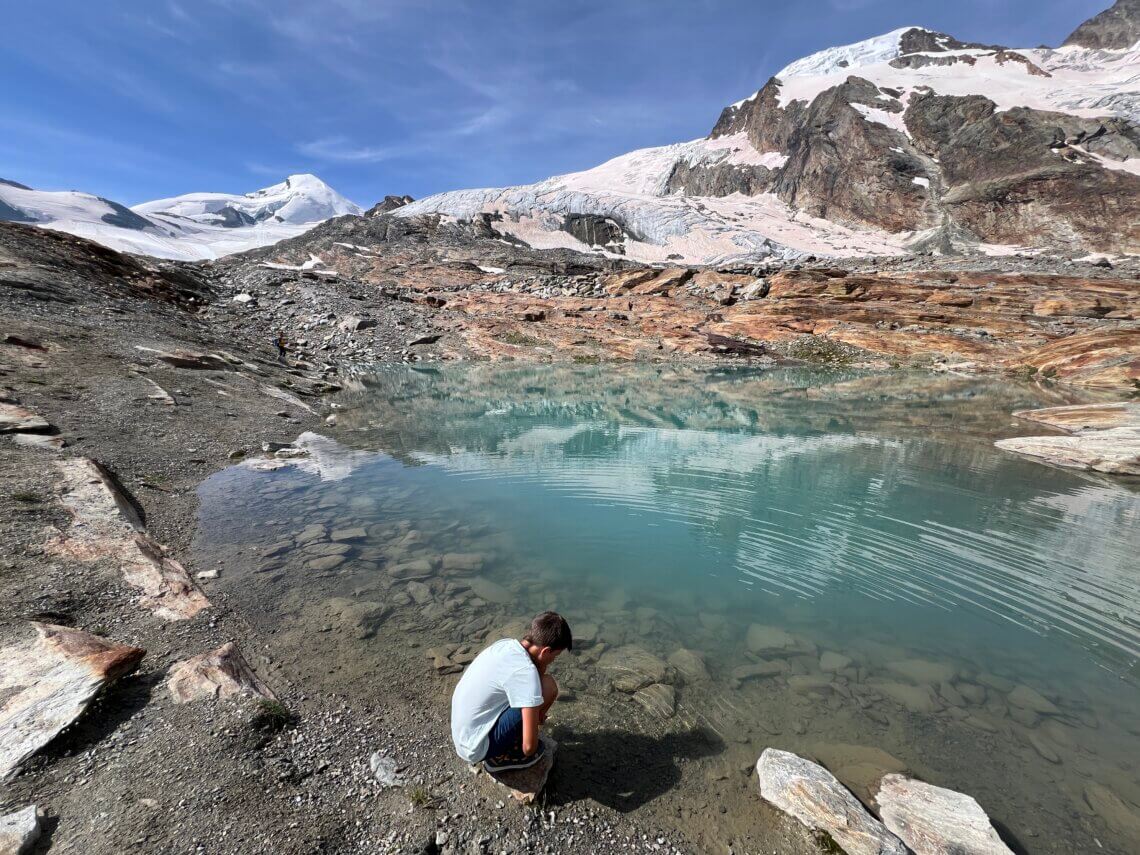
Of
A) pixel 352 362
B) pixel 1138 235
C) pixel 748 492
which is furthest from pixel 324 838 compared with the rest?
pixel 1138 235

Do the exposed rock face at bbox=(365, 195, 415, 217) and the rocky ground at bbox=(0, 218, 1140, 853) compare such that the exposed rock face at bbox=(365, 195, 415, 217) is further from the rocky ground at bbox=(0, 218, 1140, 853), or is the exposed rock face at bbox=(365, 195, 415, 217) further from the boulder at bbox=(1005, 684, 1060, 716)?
the boulder at bbox=(1005, 684, 1060, 716)

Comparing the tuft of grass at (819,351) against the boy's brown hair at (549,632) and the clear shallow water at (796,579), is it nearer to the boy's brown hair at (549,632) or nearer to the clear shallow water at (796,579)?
the clear shallow water at (796,579)

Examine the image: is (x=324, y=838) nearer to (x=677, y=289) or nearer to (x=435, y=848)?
(x=435, y=848)

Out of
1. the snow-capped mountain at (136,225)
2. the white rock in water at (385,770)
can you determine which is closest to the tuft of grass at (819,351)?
the white rock in water at (385,770)

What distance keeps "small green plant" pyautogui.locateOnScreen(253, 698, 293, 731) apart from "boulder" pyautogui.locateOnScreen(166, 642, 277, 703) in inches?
6.2

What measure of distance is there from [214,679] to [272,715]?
86 cm

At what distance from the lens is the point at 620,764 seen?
530cm

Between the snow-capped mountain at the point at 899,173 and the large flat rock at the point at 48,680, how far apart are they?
118 m

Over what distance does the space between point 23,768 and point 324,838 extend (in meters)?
2.37

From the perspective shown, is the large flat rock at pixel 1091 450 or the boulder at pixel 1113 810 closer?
the boulder at pixel 1113 810

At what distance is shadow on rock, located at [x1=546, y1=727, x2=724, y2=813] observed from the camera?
487 cm

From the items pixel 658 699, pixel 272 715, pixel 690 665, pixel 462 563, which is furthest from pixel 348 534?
pixel 690 665

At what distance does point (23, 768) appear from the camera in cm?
387

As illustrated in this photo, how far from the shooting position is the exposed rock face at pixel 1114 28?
148 m
